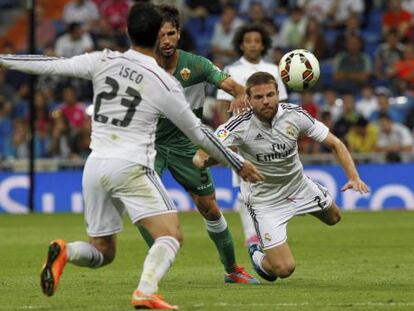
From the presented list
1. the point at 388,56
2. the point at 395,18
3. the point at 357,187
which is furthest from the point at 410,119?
the point at 357,187

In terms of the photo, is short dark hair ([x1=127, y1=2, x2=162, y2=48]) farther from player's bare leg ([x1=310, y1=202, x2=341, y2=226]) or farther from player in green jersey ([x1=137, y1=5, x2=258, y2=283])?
player's bare leg ([x1=310, y1=202, x2=341, y2=226])

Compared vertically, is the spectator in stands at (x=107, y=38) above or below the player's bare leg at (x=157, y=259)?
below

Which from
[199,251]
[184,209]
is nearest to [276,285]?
[199,251]

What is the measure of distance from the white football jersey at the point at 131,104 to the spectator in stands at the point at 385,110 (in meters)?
13.8

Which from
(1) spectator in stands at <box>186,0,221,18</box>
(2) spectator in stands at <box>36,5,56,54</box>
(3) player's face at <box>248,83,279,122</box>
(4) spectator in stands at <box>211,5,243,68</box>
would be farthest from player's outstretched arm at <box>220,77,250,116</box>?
(1) spectator in stands at <box>186,0,221,18</box>

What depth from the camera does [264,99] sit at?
33.1 feet

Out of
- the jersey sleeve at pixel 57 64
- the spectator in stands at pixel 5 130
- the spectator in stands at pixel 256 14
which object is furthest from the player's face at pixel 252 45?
the spectator in stands at pixel 256 14

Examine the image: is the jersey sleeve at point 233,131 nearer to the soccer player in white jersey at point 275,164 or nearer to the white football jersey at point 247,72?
the soccer player in white jersey at point 275,164

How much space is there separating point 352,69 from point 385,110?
2.19 m

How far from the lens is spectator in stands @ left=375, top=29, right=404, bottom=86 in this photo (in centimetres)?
2370

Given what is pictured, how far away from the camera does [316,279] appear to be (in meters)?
10.6

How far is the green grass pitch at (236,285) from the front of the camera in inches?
345

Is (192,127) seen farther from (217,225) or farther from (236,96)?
(217,225)

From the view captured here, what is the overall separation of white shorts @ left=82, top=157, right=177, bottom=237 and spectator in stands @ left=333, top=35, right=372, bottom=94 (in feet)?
50.9
